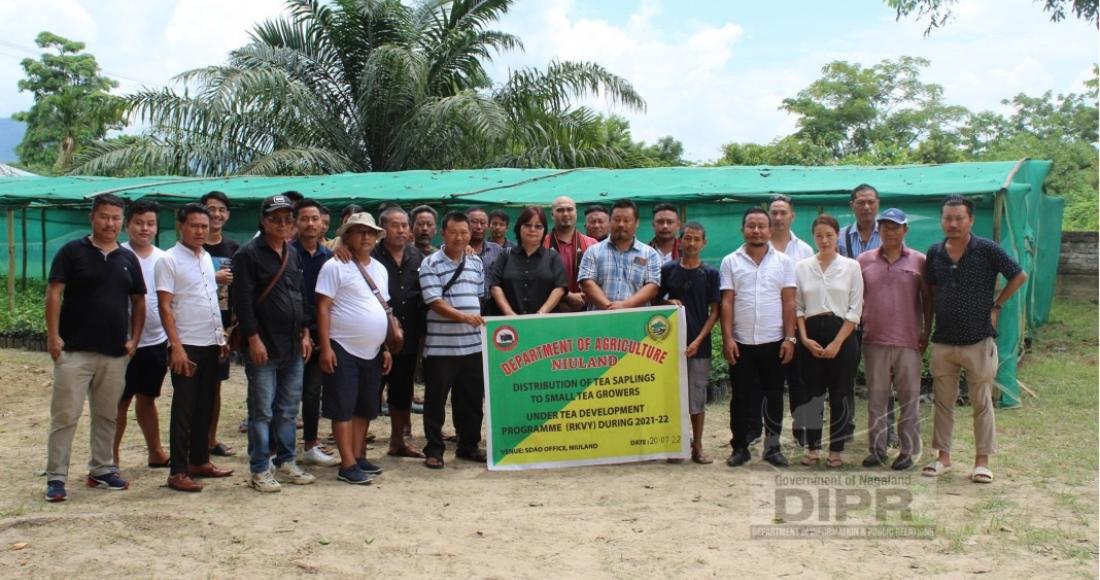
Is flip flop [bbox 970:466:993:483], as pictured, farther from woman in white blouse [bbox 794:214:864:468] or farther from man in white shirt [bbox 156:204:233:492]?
man in white shirt [bbox 156:204:233:492]

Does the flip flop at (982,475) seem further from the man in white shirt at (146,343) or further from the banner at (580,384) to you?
the man in white shirt at (146,343)

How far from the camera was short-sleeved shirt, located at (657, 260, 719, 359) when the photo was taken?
5.92 metres

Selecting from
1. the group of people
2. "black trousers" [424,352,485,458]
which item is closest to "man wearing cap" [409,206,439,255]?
the group of people

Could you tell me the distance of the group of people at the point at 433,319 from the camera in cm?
508

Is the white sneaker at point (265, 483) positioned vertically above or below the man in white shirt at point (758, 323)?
below

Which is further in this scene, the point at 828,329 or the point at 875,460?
the point at 875,460

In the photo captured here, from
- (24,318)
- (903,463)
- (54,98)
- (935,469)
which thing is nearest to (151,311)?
(903,463)

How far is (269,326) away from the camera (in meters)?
5.14

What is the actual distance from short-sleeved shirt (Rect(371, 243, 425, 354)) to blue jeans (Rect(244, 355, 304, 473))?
2.93ft

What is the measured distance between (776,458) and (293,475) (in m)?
2.88

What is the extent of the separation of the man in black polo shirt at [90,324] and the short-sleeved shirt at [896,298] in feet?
13.6

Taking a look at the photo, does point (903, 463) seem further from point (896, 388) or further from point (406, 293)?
point (406, 293)

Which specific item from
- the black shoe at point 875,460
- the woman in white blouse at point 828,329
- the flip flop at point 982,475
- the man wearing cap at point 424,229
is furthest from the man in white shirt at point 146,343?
the flip flop at point 982,475

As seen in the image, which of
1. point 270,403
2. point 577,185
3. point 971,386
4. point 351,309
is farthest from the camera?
point 577,185
